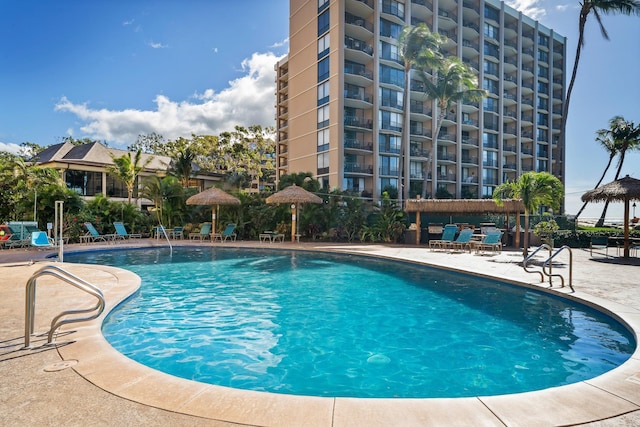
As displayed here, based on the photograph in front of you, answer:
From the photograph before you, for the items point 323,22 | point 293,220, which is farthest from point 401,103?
point 293,220

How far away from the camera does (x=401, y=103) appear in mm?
36250

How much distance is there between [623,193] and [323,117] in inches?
1014

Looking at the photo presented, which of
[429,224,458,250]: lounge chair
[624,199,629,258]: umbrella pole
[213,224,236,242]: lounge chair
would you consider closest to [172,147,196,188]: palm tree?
[213,224,236,242]: lounge chair

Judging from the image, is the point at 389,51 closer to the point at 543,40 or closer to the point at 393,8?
the point at 393,8

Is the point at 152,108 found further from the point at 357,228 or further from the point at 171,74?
the point at 357,228

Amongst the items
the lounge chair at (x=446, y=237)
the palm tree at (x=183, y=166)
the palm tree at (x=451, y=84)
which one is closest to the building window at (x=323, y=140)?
the palm tree at (x=451, y=84)

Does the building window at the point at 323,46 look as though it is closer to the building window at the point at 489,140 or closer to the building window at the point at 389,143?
the building window at the point at 389,143

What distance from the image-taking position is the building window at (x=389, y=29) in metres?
34.7

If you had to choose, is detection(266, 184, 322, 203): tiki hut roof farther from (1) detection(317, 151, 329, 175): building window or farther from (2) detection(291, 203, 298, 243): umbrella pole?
(1) detection(317, 151, 329, 175): building window

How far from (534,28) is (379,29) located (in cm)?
2656

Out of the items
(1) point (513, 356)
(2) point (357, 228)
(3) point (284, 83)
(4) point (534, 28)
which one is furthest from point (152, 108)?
(4) point (534, 28)

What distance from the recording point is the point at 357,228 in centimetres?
1955

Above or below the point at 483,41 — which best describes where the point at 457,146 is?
below

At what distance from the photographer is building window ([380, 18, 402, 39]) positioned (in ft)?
114
